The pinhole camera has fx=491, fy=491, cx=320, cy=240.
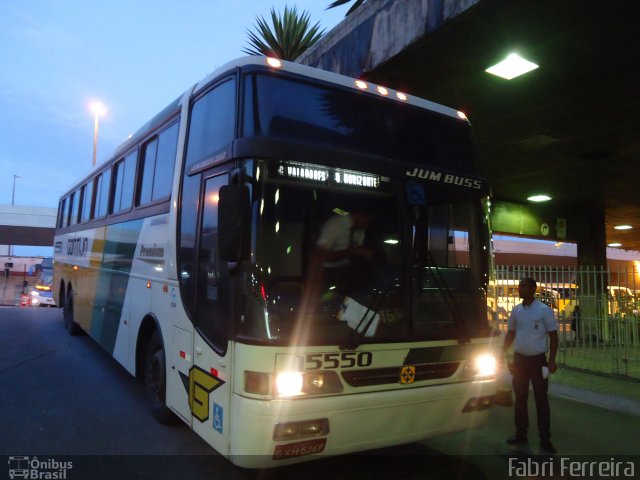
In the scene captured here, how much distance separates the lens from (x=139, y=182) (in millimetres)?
6273

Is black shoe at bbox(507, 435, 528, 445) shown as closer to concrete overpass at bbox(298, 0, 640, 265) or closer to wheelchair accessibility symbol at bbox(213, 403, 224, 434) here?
wheelchair accessibility symbol at bbox(213, 403, 224, 434)

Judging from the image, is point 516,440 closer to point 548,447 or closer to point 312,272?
point 548,447

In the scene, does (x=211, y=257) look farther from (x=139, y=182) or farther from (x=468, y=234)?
(x=139, y=182)

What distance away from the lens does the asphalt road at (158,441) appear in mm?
4301

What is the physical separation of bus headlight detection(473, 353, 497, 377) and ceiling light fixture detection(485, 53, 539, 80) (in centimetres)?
436

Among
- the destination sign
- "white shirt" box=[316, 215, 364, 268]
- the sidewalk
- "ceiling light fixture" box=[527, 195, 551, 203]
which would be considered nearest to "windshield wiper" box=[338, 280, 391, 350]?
"white shirt" box=[316, 215, 364, 268]

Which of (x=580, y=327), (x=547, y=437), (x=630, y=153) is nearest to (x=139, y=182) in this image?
(x=547, y=437)

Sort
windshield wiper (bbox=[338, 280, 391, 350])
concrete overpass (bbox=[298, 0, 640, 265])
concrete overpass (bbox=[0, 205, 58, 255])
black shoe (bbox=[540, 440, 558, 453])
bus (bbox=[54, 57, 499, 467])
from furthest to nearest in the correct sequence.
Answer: concrete overpass (bbox=[0, 205, 58, 255]) < concrete overpass (bbox=[298, 0, 640, 265]) < black shoe (bbox=[540, 440, 558, 453]) < windshield wiper (bbox=[338, 280, 391, 350]) < bus (bbox=[54, 57, 499, 467])

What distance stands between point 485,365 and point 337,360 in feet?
5.19

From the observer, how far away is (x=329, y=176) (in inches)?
151

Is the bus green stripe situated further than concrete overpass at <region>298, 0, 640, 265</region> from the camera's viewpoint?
Yes

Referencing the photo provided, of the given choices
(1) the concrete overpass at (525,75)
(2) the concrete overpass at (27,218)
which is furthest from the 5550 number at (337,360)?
(2) the concrete overpass at (27,218)

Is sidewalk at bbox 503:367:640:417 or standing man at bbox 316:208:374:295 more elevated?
standing man at bbox 316:208:374:295

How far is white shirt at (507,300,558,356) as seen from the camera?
16.4ft
